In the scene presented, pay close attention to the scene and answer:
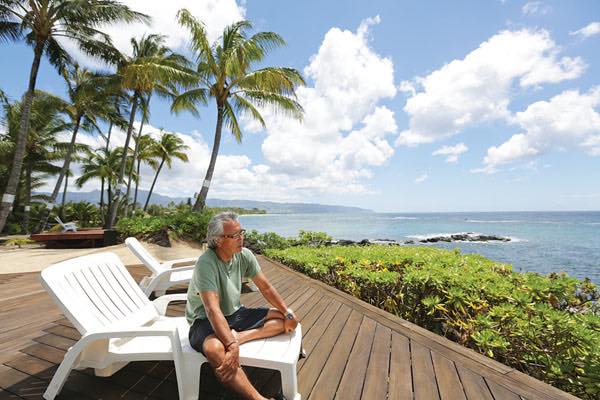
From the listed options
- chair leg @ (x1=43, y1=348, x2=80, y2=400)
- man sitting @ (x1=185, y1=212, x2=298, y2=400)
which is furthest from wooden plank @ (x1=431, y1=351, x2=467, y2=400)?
chair leg @ (x1=43, y1=348, x2=80, y2=400)

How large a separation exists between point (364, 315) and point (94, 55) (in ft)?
51.0

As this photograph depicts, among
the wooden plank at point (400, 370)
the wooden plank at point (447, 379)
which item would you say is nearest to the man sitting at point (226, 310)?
the wooden plank at point (400, 370)

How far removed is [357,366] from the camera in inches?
95.0

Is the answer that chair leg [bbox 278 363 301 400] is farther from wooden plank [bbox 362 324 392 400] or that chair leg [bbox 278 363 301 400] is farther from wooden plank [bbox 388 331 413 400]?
wooden plank [bbox 388 331 413 400]

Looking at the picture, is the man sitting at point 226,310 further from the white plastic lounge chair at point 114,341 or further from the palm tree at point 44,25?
the palm tree at point 44,25

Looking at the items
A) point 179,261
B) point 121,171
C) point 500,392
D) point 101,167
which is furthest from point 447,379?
point 101,167

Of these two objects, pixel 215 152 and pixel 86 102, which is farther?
pixel 86 102

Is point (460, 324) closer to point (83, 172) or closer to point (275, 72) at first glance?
point (275, 72)

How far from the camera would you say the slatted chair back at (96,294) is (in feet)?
6.35

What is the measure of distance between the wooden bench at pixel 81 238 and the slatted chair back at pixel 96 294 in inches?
357

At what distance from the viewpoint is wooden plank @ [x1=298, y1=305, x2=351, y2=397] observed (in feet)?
7.06

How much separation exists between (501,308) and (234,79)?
1086 cm

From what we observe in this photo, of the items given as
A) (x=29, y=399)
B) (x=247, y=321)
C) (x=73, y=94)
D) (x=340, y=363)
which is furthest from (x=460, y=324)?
(x=73, y=94)

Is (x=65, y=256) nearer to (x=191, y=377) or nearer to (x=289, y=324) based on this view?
(x=191, y=377)
